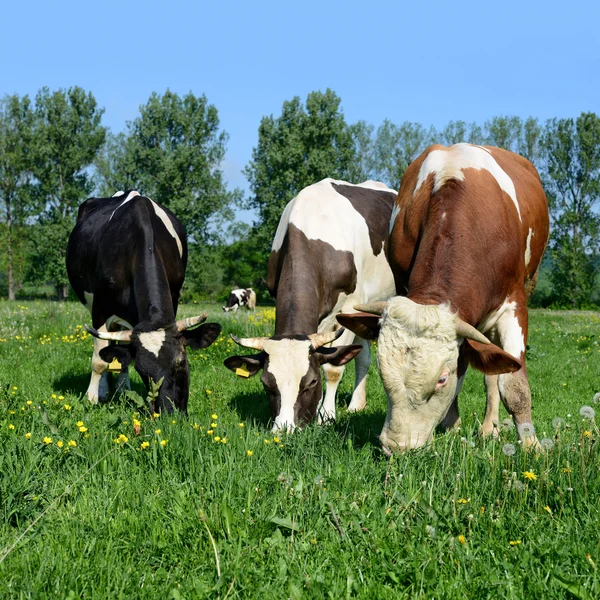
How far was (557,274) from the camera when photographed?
5644cm

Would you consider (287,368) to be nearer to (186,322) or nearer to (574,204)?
(186,322)

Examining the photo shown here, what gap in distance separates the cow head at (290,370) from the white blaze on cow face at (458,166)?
1.82 metres

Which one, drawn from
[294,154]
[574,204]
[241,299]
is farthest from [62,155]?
[574,204]

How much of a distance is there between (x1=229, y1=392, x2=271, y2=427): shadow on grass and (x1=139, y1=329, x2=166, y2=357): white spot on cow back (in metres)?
1.11

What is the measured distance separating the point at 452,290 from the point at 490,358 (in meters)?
0.57

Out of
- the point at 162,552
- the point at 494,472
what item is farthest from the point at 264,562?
the point at 494,472

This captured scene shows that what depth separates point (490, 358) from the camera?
16.2ft

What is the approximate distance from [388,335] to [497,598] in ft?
7.23

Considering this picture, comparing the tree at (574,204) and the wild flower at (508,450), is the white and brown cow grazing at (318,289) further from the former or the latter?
the tree at (574,204)

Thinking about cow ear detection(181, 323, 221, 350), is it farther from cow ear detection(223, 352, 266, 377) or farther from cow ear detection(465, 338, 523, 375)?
cow ear detection(465, 338, 523, 375)

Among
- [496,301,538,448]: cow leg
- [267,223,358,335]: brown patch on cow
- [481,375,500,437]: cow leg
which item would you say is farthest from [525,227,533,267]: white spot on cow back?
[267,223,358,335]: brown patch on cow

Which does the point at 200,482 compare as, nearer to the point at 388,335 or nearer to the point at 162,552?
the point at 162,552

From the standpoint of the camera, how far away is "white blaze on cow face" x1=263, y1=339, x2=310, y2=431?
629 centimetres

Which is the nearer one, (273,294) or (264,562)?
(264,562)
